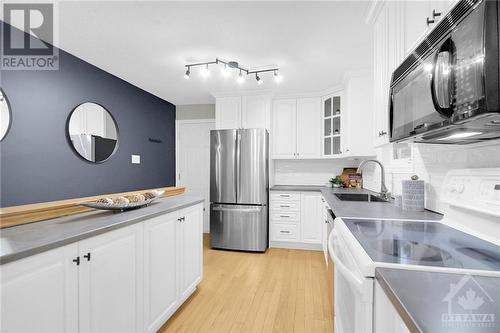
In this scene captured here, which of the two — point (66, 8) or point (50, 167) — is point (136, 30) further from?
point (50, 167)

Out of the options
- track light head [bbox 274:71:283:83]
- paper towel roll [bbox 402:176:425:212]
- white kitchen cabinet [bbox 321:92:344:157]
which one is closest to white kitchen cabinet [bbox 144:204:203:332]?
paper towel roll [bbox 402:176:425:212]

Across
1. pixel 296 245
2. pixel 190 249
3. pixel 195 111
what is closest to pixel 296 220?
pixel 296 245

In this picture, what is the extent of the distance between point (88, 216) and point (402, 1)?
2.29 meters

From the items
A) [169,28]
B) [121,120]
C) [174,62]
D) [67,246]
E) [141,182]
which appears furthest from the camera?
[141,182]

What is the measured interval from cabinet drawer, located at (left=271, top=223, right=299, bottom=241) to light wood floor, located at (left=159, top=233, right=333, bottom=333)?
1.41 feet

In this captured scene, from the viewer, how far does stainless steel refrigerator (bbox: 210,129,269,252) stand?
11.6 feet

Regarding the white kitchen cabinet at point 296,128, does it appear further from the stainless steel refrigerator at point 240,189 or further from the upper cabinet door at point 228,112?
the upper cabinet door at point 228,112

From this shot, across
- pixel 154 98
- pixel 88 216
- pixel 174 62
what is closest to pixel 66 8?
pixel 174 62

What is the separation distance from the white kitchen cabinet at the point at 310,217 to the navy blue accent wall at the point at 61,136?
2.48 metres

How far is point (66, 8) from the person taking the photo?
1.87m

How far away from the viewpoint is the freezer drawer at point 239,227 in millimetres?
3523

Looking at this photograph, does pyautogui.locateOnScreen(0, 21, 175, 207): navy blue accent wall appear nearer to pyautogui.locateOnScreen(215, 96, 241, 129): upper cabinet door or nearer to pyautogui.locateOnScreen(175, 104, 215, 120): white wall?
pyautogui.locateOnScreen(175, 104, 215, 120): white wall

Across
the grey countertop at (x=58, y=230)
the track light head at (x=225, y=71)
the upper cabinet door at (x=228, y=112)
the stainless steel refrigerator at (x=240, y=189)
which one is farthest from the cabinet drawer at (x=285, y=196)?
the grey countertop at (x=58, y=230)

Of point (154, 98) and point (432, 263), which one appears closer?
point (432, 263)
